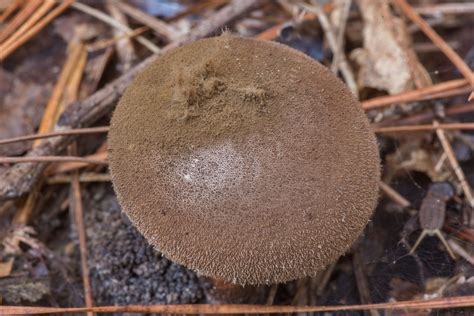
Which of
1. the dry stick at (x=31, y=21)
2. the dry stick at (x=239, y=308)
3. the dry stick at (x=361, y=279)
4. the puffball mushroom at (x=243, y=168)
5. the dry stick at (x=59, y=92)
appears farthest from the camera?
the dry stick at (x=31, y=21)

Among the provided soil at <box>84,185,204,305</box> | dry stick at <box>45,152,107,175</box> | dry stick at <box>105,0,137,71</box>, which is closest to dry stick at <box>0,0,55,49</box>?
dry stick at <box>105,0,137,71</box>

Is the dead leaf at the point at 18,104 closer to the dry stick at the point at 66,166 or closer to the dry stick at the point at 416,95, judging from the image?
the dry stick at the point at 66,166

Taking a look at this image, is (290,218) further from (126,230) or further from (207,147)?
(126,230)

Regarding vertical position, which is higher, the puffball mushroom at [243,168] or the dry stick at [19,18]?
the dry stick at [19,18]

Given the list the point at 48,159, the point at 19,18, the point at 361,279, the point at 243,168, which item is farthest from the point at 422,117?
the point at 19,18

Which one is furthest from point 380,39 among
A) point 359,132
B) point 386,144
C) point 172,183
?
point 172,183

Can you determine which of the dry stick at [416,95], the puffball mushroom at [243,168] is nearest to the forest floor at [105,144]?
the dry stick at [416,95]
